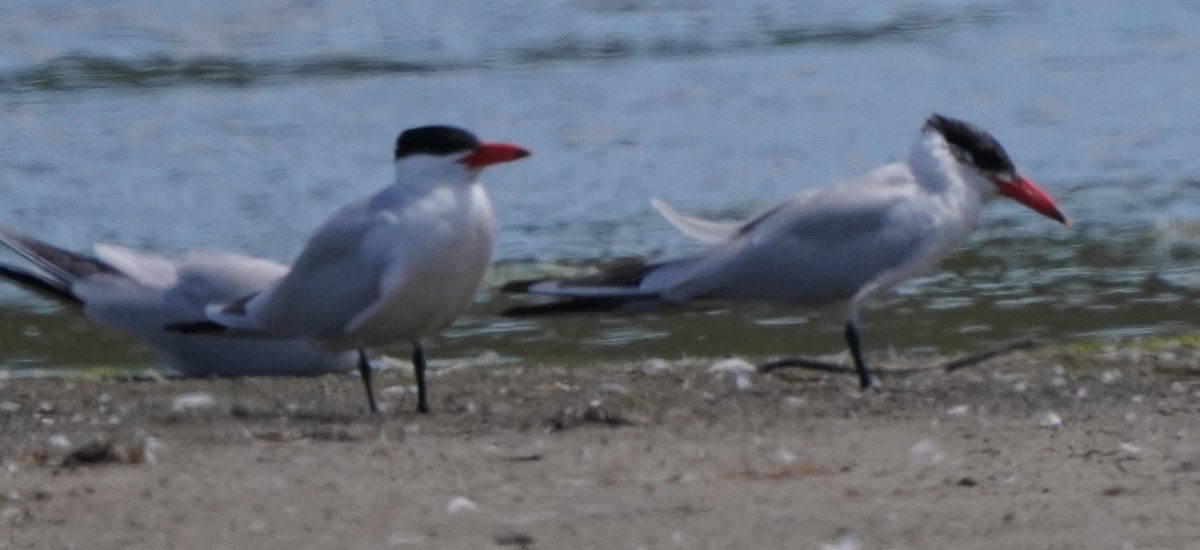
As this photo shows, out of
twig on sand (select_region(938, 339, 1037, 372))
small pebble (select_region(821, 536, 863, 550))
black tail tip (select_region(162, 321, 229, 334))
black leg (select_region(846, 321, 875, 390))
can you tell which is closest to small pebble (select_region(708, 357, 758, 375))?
black leg (select_region(846, 321, 875, 390))

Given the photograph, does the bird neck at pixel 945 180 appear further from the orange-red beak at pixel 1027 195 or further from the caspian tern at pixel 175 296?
the caspian tern at pixel 175 296

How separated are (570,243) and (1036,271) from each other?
1.78 metres

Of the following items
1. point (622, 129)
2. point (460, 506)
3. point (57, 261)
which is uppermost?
point (460, 506)

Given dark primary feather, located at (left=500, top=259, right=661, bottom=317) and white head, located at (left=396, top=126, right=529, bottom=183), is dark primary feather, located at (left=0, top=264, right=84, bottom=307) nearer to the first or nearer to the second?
dark primary feather, located at (left=500, top=259, right=661, bottom=317)

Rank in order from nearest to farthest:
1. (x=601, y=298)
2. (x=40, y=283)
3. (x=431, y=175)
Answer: (x=431, y=175)
(x=601, y=298)
(x=40, y=283)

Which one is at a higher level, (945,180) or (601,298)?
(945,180)

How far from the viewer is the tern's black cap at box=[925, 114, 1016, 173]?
5812 millimetres

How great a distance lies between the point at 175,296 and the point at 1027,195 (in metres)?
2.39

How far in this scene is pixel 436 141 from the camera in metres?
5.26

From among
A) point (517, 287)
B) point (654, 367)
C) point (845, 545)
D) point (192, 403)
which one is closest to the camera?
point (845, 545)

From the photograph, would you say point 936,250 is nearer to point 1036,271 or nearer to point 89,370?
point 1036,271

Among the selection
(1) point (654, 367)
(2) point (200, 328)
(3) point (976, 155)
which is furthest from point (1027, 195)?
(2) point (200, 328)

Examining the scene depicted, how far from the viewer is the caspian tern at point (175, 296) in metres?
6.24

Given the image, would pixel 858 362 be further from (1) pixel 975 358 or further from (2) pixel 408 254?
(2) pixel 408 254
